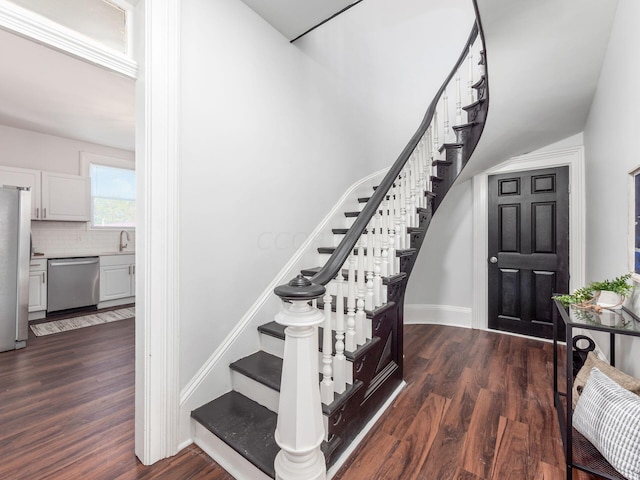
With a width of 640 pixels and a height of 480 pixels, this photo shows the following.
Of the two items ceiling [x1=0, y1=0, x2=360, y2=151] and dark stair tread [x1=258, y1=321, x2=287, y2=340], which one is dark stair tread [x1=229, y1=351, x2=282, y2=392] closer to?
dark stair tread [x1=258, y1=321, x2=287, y2=340]

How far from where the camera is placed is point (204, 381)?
5.55 ft

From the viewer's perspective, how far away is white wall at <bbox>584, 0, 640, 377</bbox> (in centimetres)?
136

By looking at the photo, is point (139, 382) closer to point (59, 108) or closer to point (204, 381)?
point (204, 381)

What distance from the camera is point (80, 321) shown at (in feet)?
12.0

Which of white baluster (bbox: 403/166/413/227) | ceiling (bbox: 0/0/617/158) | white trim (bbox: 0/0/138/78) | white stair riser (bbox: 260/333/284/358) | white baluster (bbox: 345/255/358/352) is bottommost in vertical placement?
white stair riser (bbox: 260/333/284/358)

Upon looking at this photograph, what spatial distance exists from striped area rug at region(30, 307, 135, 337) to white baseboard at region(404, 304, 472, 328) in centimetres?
372

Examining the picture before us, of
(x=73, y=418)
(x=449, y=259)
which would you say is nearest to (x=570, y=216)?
(x=449, y=259)

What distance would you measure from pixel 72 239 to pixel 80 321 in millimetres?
1400

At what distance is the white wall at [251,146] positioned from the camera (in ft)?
5.38

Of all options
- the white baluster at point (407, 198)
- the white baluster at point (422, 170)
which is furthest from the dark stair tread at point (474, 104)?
the white baluster at point (407, 198)

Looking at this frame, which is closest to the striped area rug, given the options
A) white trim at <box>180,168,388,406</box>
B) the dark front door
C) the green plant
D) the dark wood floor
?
the dark wood floor

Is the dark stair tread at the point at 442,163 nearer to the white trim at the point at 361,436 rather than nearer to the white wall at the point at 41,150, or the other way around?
Answer: the white trim at the point at 361,436

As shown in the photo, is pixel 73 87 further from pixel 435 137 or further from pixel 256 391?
pixel 435 137

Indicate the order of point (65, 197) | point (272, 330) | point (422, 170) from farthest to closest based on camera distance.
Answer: point (65, 197)
point (422, 170)
point (272, 330)
